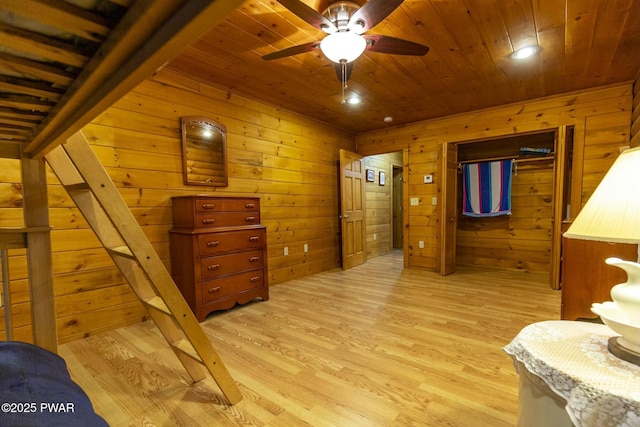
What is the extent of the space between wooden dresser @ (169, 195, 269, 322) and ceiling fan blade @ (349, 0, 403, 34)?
181 centimetres

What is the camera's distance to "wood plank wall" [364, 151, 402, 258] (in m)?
5.57

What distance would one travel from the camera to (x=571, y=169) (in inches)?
135

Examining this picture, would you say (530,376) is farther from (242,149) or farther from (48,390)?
(242,149)

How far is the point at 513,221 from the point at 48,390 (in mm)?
5232

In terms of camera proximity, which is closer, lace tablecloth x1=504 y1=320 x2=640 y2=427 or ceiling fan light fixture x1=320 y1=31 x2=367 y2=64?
lace tablecloth x1=504 y1=320 x2=640 y2=427

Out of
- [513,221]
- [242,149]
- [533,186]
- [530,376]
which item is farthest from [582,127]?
[242,149]

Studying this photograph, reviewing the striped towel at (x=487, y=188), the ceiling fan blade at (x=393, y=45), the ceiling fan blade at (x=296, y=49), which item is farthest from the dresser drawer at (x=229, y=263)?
the striped towel at (x=487, y=188)

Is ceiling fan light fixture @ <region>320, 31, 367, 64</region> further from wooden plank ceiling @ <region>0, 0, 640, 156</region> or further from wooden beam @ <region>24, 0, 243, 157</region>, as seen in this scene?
wooden beam @ <region>24, 0, 243, 157</region>

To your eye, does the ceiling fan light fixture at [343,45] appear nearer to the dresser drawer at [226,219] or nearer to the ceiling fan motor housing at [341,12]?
the ceiling fan motor housing at [341,12]

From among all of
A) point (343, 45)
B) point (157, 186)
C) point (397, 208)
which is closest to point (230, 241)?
point (157, 186)

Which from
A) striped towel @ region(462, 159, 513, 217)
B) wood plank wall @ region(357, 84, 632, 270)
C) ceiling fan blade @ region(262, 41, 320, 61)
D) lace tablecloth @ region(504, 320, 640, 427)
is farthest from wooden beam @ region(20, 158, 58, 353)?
striped towel @ region(462, 159, 513, 217)

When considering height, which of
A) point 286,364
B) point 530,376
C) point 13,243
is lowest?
point 286,364

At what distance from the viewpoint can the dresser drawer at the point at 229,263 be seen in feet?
8.34

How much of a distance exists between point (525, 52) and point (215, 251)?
3.29 metres
